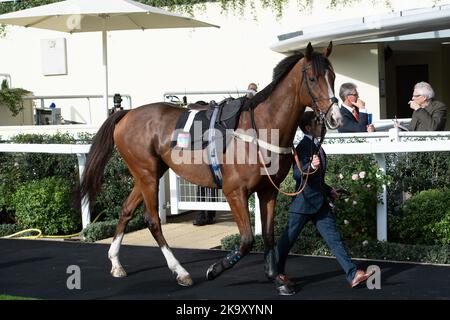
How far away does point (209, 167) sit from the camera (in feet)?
20.9

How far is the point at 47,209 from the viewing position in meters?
9.26

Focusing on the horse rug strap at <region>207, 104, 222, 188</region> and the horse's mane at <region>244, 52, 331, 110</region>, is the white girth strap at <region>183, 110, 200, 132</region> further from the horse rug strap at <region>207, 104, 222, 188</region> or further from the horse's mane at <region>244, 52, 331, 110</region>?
the horse's mane at <region>244, 52, 331, 110</region>

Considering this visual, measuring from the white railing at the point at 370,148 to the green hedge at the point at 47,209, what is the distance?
1.44 feet

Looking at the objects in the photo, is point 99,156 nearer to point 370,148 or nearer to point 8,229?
point 370,148

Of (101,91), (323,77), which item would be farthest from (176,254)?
(101,91)

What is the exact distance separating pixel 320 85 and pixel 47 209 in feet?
15.6

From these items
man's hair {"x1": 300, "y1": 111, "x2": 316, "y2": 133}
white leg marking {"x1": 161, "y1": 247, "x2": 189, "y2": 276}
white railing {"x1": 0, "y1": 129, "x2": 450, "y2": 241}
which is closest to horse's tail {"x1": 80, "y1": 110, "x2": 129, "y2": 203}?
white railing {"x1": 0, "y1": 129, "x2": 450, "y2": 241}

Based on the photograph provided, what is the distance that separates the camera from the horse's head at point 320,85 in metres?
5.62

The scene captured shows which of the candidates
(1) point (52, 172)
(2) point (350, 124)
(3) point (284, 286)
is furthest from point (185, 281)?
(1) point (52, 172)

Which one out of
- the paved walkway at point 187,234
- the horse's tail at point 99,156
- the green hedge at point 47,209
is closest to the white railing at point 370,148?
the horse's tail at point 99,156

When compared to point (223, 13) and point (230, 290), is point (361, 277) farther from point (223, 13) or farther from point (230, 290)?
point (223, 13)

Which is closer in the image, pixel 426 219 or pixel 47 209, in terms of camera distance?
pixel 426 219

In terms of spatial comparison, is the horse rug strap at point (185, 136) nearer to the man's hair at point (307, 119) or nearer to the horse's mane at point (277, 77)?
the horse's mane at point (277, 77)
